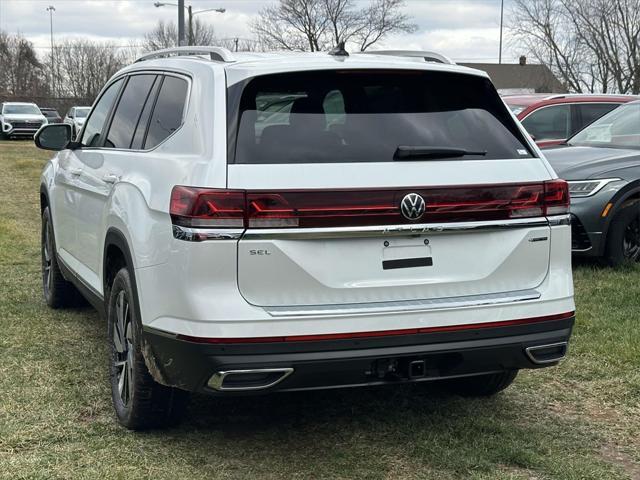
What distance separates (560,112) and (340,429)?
8.46 meters

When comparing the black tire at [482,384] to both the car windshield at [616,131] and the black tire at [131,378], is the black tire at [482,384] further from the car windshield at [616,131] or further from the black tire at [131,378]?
the car windshield at [616,131]

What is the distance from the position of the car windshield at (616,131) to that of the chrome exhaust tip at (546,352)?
5150mm

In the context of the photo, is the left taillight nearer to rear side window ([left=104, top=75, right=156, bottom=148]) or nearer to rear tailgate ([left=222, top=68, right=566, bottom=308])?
rear tailgate ([left=222, top=68, right=566, bottom=308])

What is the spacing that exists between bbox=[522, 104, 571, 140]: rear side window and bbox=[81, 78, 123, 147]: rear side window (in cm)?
707

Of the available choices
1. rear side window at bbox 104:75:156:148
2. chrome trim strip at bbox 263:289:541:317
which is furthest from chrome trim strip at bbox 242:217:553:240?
rear side window at bbox 104:75:156:148

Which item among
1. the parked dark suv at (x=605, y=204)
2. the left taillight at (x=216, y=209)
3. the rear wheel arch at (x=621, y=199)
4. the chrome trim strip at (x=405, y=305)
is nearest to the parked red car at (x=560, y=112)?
the parked dark suv at (x=605, y=204)

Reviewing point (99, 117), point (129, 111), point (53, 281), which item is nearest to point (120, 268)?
point (129, 111)

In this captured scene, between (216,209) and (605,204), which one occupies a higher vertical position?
(216,209)

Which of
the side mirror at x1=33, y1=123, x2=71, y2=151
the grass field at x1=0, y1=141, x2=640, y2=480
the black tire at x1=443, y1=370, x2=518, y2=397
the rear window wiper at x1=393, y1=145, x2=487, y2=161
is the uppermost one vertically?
the rear window wiper at x1=393, y1=145, x2=487, y2=161

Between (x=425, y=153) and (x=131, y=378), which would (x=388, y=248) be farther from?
(x=131, y=378)

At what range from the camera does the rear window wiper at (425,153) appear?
12.0 feet

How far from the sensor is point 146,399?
13.2ft

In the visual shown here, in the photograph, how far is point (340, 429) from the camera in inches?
A: 170

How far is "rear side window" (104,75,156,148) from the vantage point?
15.5 feet
